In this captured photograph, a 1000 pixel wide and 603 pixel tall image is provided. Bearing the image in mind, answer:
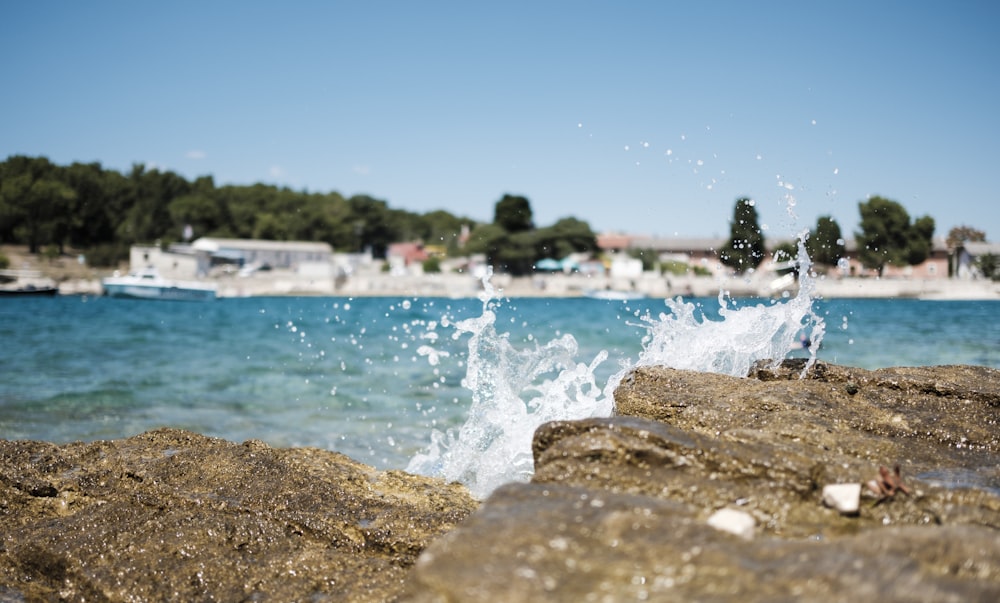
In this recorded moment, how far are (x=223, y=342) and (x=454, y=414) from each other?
16342mm

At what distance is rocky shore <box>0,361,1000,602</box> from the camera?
1972 mm

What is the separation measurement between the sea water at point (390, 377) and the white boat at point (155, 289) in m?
46.7

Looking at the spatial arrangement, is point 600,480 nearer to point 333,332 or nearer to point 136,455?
point 136,455

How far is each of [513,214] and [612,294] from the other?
35.6 metres

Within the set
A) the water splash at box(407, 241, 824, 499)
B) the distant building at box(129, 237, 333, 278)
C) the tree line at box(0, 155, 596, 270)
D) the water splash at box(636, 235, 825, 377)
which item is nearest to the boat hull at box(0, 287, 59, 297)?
the distant building at box(129, 237, 333, 278)

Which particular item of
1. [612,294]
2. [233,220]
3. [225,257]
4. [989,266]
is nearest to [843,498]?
[612,294]

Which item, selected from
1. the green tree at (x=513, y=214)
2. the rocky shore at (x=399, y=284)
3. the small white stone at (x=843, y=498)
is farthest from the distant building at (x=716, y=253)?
the small white stone at (x=843, y=498)

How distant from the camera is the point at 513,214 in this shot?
124 meters

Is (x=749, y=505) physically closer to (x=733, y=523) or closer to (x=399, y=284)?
(x=733, y=523)

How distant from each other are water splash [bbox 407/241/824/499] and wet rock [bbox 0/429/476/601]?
1111mm

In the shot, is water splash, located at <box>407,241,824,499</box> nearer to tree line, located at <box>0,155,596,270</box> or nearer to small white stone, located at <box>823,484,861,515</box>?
small white stone, located at <box>823,484,861,515</box>

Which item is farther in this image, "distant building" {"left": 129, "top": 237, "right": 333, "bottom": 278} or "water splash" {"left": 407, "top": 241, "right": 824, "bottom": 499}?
"distant building" {"left": 129, "top": 237, "right": 333, "bottom": 278}

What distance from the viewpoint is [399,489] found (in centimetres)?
518

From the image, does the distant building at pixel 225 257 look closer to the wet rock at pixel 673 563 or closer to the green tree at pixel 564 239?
the green tree at pixel 564 239
